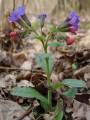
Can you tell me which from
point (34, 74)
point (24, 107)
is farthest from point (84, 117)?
point (34, 74)

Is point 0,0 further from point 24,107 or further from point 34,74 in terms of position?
point 24,107

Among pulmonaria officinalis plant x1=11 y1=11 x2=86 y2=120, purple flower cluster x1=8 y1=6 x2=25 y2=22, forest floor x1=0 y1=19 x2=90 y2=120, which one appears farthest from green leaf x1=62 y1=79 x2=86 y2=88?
purple flower cluster x1=8 y1=6 x2=25 y2=22

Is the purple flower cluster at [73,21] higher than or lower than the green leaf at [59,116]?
higher

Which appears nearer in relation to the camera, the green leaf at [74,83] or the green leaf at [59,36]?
the green leaf at [74,83]

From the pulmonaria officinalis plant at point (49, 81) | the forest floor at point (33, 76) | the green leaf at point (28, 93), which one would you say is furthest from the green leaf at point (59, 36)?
the green leaf at point (28, 93)

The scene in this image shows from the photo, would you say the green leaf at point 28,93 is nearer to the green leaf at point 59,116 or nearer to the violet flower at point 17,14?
the green leaf at point 59,116

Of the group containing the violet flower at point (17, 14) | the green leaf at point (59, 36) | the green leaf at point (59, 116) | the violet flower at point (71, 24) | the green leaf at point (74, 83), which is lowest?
the green leaf at point (59, 116)

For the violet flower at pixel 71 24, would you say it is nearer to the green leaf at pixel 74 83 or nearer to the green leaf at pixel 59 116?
the green leaf at pixel 74 83

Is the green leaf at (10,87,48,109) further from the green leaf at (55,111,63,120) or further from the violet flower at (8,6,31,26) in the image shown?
the violet flower at (8,6,31,26)

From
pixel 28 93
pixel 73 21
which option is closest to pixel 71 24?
pixel 73 21

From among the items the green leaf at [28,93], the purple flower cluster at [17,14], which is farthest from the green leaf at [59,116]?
the purple flower cluster at [17,14]
